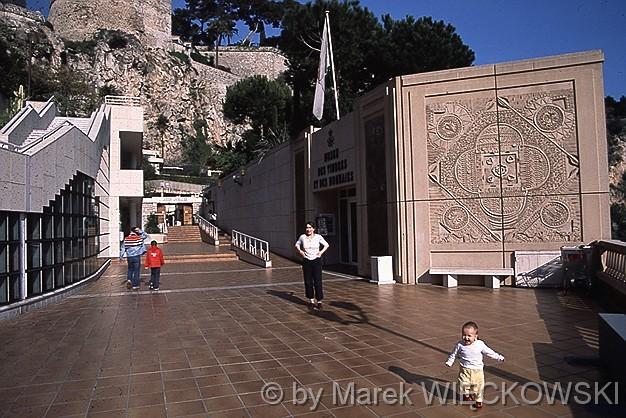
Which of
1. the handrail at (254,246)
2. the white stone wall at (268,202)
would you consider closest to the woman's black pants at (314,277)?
the handrail at (254,246)

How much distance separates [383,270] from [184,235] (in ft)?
76.6

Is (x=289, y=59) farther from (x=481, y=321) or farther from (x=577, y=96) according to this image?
(x=481, y=321)

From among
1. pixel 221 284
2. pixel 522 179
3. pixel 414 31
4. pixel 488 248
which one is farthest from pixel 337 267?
pixel 414 31

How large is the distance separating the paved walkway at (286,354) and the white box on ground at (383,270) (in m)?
1.37

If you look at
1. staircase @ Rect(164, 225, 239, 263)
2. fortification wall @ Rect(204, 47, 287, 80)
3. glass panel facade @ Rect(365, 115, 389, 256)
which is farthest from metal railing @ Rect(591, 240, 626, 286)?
fortification wall @ Rect(204, 47, 287, 80)

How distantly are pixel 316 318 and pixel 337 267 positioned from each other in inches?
301

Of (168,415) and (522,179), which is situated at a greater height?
(522,179)

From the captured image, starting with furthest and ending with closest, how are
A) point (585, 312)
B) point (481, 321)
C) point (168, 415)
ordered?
point (585, 312) → point (481, 321) → point (168, 415)

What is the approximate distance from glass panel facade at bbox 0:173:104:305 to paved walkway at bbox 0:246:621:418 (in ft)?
2.13

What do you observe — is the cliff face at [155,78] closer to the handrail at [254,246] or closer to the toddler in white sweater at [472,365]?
the handrail at [254,246]

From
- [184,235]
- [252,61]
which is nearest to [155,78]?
[252,61]

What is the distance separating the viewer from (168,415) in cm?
361

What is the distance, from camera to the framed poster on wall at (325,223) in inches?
593

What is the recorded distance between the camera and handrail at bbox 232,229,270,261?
1608 cm
